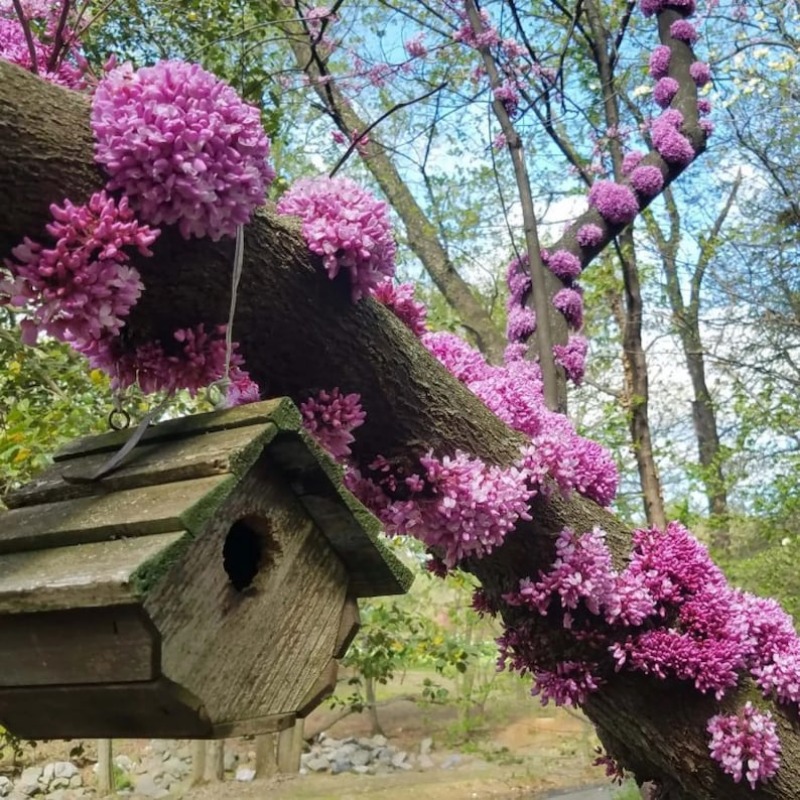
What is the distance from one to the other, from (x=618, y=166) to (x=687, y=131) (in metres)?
0.54

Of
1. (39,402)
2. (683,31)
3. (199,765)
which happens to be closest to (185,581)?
(39,402)

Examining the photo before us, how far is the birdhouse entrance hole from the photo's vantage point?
133 centimetres

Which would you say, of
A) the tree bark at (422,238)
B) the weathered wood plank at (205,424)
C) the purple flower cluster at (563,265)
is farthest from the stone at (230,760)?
the weathered wood plank at (205,424)

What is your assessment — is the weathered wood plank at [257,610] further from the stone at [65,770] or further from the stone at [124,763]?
the stone at [124,763]

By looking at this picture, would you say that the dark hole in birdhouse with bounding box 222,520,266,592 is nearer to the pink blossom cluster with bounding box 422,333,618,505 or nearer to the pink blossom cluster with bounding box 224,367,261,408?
the pink blossom cluster with bounding box 224,367,261,408

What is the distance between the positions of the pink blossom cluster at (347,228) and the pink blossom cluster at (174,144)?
0.76 ft

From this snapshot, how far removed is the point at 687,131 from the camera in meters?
3.60

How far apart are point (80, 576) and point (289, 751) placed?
9734mm

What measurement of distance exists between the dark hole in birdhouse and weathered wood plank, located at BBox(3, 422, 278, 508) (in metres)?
0.15

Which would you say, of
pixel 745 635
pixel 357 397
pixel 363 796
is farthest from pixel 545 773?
pixel 357 397

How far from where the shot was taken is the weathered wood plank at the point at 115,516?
110cm

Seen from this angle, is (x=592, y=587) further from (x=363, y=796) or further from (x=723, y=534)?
(x=723, y=534)

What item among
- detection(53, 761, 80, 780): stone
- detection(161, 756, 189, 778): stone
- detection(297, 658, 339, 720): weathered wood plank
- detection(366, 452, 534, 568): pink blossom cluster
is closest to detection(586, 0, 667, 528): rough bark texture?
detection(366, 452, 534, 568): pink blossom cluster

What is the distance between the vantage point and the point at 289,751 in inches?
392
